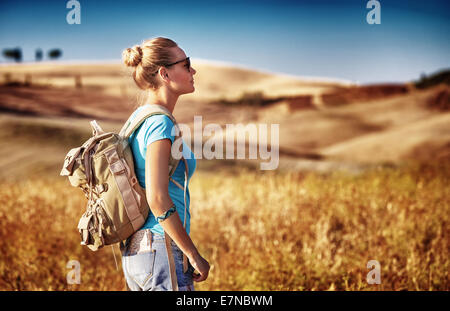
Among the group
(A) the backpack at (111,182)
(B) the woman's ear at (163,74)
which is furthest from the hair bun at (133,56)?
(A) the backpack at (111,182)

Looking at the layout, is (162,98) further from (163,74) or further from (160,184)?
(160,184)

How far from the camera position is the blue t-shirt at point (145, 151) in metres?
1.54

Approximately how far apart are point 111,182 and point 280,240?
224cm

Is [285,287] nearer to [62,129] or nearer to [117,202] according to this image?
[117,202]

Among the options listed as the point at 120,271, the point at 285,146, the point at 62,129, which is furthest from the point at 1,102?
the point at 120,271

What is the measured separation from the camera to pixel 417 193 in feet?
15.5

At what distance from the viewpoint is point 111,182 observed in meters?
1.61

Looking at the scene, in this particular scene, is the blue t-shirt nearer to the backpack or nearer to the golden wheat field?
the backpack

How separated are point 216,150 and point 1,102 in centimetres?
653

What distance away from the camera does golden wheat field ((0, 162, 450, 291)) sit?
3.17 meters

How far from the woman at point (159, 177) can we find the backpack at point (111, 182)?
0.14ft

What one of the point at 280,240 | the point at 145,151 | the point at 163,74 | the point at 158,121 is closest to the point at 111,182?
the point at 145,151

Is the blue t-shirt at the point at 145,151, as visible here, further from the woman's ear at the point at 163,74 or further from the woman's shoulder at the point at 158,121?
the woman's ear at the point at 163,74

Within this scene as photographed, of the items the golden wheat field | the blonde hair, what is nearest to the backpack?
the blonde hair
